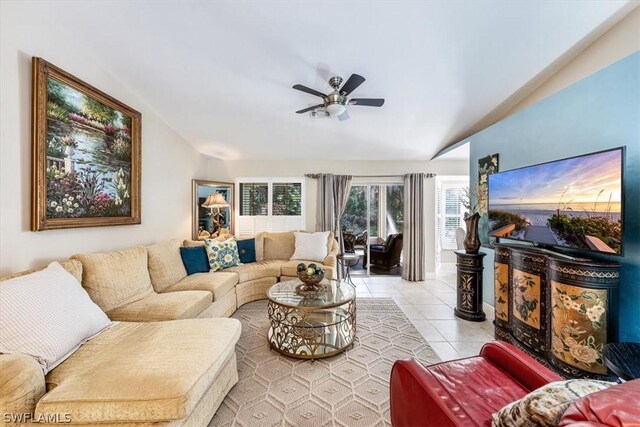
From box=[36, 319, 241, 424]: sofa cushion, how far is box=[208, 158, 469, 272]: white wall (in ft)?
11.6

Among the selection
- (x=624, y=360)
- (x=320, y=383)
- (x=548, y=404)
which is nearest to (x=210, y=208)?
(x=320, y=383)

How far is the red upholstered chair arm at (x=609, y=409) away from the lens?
555mm

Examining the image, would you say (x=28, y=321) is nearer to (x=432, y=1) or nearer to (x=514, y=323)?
(x=432, y=1)

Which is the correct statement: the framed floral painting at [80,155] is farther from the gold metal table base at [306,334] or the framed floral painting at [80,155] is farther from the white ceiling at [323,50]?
the gold metal table base at [306,334]

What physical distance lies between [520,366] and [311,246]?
3.23 m

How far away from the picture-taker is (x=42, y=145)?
77.8 inches

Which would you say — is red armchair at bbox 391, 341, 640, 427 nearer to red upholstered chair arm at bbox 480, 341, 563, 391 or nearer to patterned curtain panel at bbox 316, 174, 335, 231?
red upholstered chair arm at bbox 480, 341, 563, 391

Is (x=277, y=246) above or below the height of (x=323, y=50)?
below

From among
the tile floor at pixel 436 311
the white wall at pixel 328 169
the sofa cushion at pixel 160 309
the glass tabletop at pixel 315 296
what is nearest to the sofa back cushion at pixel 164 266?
the sofa cushion at pixel 160 309

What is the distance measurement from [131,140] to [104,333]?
7.13ft

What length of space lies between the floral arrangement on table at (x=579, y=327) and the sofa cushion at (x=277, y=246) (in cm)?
342

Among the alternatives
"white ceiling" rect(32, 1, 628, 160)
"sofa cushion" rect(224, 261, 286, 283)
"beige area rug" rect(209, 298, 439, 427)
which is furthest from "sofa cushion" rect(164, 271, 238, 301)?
"white ceiling" rect(32, 1, 628, 160)

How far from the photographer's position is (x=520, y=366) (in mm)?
1282

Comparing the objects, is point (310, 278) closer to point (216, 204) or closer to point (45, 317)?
point (45, 317)
